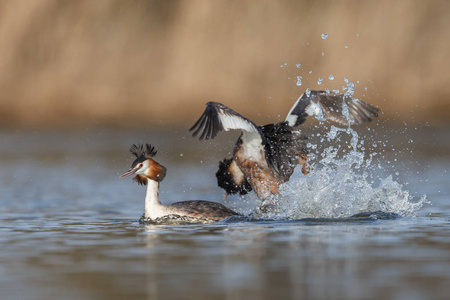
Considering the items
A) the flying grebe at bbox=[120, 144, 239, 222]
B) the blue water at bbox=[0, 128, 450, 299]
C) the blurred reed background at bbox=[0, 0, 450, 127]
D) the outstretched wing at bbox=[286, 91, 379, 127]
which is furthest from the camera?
the blurred reed background at bbox=[0, 0, 450, 127]

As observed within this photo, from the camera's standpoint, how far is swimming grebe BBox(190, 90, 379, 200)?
36.4 feet

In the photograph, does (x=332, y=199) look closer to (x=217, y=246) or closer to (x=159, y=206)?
(x=159, y=206)

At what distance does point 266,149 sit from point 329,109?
4.27ft

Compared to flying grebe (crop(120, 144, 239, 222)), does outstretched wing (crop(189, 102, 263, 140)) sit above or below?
above

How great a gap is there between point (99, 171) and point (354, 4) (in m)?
19.9

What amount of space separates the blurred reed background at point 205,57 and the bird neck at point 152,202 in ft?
62.8

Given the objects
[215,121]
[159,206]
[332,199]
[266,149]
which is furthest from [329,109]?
[159,206]

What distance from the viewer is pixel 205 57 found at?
34.3 metres

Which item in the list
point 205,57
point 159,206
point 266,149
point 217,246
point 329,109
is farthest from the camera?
point 205,57

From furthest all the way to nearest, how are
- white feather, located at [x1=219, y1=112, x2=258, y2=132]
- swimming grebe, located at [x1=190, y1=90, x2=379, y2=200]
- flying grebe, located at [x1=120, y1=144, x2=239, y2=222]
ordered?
1. swimming grebe, located at [x1=190, y1=90, x2=379, y2=200]
2. white feather, located at [x1=219, y1=112, x2=258, y2=132]
3. flying grebe, located at [x1=120, y1=144, x2=239, y2=222]

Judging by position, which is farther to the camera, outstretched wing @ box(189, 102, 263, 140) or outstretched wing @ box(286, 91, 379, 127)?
outstretched wing @ box(286, 91, 379, 127)

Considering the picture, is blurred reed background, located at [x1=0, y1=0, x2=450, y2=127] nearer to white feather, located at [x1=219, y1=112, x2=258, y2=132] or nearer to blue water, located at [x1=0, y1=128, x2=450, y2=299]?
blue water, located at [x1=0, y1=128, x2=450, y2=299]

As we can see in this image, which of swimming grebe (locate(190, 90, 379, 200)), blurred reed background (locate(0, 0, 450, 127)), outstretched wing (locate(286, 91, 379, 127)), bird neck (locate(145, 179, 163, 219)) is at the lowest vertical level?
bird neck (locate(145, 179, 163, 219))

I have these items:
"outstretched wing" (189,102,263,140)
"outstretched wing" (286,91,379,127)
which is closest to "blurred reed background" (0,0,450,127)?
"outstretched wing" (286,91,379,127)
